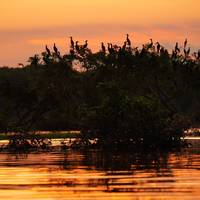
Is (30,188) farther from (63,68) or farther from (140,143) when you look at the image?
(63,68)

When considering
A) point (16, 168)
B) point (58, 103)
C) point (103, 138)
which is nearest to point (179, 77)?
point (58, 103)

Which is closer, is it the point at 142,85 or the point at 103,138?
the point at 103,138

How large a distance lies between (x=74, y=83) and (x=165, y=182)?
87224mm

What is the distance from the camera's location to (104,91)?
64.1 meters

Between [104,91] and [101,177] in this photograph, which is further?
[104,91]

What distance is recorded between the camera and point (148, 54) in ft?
396

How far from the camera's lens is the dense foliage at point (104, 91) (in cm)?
6131

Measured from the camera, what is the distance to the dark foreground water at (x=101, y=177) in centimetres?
2916

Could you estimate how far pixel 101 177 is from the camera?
3603 centimetres

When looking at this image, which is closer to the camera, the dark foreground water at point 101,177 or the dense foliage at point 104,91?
the dark foreground water at point 101,177

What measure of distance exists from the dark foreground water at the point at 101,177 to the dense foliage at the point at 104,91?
25.4ft

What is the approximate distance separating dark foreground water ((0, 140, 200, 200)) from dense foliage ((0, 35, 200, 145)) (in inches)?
305

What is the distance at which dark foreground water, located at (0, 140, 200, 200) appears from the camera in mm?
29156

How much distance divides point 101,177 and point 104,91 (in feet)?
92.8
